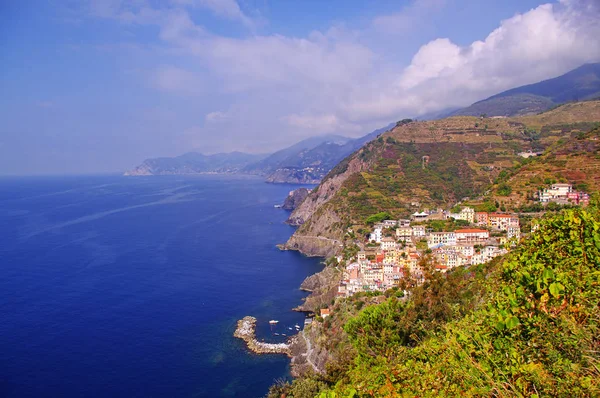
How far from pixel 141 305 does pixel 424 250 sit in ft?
83.7

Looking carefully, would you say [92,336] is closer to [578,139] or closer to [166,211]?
[578,139]

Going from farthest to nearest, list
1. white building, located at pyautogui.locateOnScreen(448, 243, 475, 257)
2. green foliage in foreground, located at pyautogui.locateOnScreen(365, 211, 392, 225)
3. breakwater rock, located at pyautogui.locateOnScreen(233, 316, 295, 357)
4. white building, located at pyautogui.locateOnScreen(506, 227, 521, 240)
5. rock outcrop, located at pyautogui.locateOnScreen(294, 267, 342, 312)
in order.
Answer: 1. green foliage in foreground, located at pyautogui.locateOnScreen(365, 211, 392, 225)
2. rock outcrop, located at pyautogui.locateOnScreen(294, 267, 342, 312)
3. white building, located at pyautogui.locateOnScreen(448, 243, 475, 257)
4. white building, located at pyautogui.locateOnScreen(506, 227, 521, 240)
5. breakwater rock, located at pyautogui.locateOnScreen(233, 316, 295, 357)

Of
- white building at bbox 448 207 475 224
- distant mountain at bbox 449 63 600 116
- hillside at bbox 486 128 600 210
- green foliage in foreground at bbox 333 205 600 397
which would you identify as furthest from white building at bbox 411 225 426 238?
distant mountain at bbox 449 63 600 116

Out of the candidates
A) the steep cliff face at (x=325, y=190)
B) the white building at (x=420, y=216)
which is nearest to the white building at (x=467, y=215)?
the white building at (x=420, y=216)

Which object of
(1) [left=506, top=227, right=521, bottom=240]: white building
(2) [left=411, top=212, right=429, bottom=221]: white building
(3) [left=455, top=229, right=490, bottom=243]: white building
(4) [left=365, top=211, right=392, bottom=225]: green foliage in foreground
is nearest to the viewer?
(1) [left=506, top=227, right=521, bottom=240]: white building

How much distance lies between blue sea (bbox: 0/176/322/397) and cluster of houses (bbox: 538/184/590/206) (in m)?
24.1

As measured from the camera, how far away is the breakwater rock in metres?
27.0

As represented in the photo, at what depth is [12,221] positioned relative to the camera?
7481 cm

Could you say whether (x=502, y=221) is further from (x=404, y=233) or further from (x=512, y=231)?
(x=404, y=233)

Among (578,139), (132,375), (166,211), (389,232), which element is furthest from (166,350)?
(166,211)

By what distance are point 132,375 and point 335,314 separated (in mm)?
13796

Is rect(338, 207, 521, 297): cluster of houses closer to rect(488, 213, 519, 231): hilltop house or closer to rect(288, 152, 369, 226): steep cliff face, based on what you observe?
rect(488, 213, 519, 231): hilltop house

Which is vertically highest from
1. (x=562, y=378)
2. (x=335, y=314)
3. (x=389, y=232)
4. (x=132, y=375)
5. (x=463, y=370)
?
(x=562, y=378)

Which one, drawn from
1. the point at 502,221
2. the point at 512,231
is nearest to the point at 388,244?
the point at 502,221
